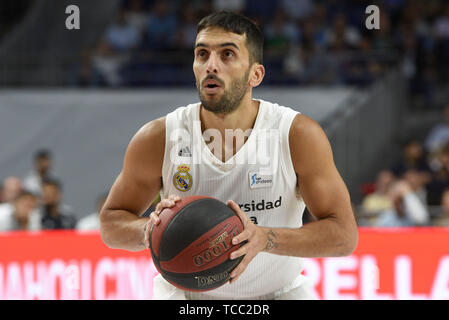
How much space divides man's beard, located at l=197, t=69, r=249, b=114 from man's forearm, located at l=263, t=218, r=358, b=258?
570mm

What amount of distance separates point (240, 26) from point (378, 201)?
14.2 feet

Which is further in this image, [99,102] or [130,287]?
[99,102]

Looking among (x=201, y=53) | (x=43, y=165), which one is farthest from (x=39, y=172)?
(x=201, y=53)

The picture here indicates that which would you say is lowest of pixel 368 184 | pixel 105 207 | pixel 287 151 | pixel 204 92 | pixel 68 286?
pixel 68 286

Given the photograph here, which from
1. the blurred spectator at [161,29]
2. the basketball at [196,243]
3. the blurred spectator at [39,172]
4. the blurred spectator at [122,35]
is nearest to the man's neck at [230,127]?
the basketball at [196,243]

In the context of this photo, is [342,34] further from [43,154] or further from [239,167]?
[239,167]

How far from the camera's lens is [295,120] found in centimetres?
309

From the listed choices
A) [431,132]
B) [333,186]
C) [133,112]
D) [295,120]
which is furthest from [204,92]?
[431,132]

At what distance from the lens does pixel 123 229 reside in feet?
10.0

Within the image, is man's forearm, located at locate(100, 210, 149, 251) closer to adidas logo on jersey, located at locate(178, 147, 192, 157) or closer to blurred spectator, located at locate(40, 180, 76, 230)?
adidas logo on jersey, located at locate(178, 147, 192, 157)

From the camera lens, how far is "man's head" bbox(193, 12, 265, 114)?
2.94 m

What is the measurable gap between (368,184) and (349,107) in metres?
0.79

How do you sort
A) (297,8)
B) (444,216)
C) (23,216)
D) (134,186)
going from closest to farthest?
(134,186) < (23,216) < (444,216) < (297,8)

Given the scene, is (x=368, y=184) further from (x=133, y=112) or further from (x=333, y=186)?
(x=333, y=186)
